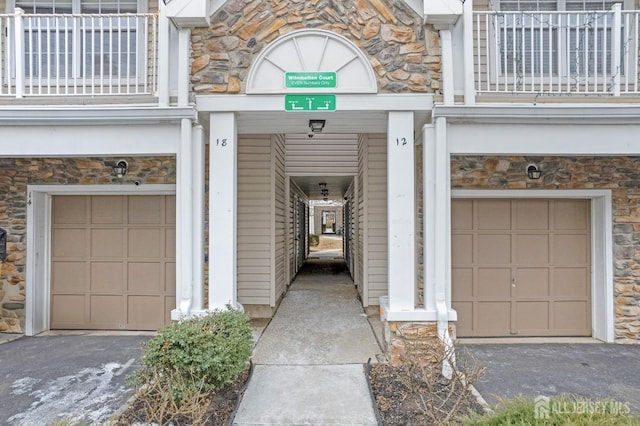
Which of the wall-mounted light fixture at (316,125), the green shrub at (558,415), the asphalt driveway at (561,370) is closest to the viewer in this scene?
the green shrub at (558,415)

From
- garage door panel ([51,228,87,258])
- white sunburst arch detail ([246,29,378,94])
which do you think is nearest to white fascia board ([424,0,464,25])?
white sunburst arch detail ([246,29,378,94])

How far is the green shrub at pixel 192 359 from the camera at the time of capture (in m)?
3.15

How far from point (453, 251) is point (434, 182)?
180 centimetres

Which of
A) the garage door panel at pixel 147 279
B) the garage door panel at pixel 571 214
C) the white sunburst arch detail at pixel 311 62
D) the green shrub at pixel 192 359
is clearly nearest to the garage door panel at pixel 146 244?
the garage door panel at pixel 147 279

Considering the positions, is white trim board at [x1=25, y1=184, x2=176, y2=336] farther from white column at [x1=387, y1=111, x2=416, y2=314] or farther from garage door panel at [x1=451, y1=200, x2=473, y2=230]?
garage door panel at [x1=451, y1=200, x2=473, y2=230]

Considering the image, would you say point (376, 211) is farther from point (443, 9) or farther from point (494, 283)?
point (443, 9)

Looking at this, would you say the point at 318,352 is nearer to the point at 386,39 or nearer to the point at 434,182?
the point at 434,182

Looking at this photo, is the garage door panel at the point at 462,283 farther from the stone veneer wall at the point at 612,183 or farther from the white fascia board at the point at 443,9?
the white fascia board at the point at 443,9

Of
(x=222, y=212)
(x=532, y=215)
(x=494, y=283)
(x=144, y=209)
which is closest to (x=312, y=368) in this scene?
(x=222, y=212)

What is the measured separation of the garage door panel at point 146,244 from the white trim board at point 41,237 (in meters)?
0.61

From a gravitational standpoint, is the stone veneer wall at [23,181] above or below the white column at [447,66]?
below

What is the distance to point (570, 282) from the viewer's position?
18.3 ft

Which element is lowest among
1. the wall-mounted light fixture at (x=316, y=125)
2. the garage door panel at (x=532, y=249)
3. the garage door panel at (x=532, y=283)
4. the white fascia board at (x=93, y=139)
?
the garage door panel at (x=532, y=283)

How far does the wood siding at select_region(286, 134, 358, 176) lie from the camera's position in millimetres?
7805
